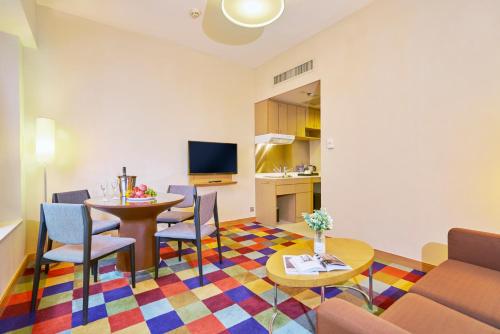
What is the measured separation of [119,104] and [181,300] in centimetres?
290

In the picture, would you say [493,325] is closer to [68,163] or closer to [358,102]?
[358,102]

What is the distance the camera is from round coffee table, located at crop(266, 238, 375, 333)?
1.50 m

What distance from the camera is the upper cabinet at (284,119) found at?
4.81 m

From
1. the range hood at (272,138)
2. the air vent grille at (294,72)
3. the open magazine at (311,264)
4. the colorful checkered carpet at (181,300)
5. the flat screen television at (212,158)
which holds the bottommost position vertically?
the colorful checkered carpet at (181,300)

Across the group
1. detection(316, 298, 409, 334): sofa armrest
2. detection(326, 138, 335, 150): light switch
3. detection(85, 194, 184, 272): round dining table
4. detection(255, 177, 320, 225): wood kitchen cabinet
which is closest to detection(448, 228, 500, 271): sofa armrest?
detection(316, 298, 409, 334): sofa armrest

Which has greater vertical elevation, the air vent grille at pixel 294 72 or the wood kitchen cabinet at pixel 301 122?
the air vent grille at pixel 294 72

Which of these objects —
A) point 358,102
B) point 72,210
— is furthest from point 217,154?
point 72,210

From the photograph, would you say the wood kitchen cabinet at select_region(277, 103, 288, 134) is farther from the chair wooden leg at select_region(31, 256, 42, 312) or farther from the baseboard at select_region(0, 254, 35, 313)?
the baseboard at select_region(0, 254, 35, 313)

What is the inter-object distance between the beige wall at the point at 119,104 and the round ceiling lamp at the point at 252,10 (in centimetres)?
198

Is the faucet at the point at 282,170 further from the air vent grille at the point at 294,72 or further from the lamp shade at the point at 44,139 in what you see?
the lamp shade at the point at 44,139

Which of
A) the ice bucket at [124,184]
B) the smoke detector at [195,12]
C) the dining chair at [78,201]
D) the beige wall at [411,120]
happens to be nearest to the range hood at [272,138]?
the beige wall at [411,120]

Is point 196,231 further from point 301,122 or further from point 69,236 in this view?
point 301,122

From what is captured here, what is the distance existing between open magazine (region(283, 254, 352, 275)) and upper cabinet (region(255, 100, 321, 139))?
3.28 m

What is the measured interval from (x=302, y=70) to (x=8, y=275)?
4411 millimetres
